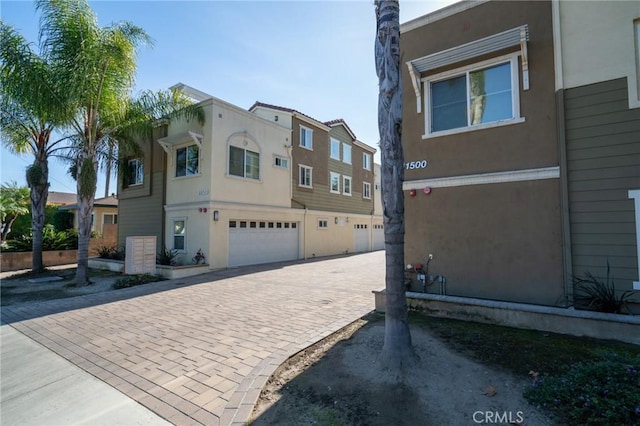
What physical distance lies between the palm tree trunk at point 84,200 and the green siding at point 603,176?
1362 centimetres

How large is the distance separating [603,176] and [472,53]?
344cm

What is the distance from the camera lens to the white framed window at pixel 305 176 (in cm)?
1925

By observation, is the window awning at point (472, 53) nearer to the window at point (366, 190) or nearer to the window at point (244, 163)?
the window at point (244, 163)

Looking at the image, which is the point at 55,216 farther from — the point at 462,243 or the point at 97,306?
the point at 462,243

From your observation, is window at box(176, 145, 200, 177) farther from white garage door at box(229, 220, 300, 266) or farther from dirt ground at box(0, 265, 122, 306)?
dirt ground at box(0, 265, 122, 306)

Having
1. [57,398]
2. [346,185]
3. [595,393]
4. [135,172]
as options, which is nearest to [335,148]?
[346,185]

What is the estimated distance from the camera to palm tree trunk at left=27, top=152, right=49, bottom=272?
1340 cm

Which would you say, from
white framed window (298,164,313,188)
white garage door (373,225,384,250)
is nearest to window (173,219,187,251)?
white framed window (298,164,313,188)

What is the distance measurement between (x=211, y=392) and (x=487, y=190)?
240 inches

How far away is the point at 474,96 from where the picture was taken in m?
7.05

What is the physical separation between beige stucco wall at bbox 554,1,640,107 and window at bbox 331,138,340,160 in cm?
1679

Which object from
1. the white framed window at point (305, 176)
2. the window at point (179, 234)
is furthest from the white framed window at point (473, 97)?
the white framed window at point (305, 176)

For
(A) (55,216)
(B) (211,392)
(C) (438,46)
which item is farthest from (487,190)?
(A) (55,216)

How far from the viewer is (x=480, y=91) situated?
7012 mm
